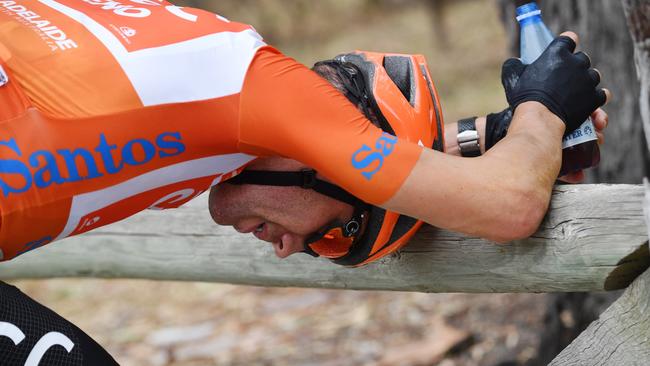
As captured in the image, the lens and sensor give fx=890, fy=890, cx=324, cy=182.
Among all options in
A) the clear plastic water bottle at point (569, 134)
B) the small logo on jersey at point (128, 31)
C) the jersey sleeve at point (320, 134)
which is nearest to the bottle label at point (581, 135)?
the clear plastic water bottle at point (569, 134)

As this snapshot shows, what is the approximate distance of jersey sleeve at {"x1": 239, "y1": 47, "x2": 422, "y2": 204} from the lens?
1.92 m

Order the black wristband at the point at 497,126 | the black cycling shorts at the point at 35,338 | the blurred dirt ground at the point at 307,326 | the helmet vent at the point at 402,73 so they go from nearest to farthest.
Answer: the black cycling shorts at the point at 35,338 → the helmet vent at the point at 402,73 → the black wristband at the point at 497,126 → the blurred dirt ground at the point at 307,326

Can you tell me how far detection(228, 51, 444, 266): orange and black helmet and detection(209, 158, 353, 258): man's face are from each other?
19 mm

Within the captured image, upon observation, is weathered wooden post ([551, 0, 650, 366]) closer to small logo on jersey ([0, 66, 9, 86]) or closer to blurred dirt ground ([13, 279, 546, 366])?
small logo on jersey ([0, 66, 9, 86])

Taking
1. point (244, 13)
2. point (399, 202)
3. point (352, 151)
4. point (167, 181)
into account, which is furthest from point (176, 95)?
point (244, 13)

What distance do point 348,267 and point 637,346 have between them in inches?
34.4

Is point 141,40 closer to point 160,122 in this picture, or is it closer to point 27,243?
point 160,122

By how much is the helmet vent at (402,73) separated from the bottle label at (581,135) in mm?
398

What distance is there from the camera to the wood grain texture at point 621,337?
203 cm

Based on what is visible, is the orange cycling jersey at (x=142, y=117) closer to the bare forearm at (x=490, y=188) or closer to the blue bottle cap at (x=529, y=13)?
the bare forearm at (x=490, y=188)

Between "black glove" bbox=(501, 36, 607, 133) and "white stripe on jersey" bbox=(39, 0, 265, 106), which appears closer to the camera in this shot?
"white stripe on jersey" bbox=(39, 0, 265, 106)

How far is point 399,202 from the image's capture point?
77.2 inches

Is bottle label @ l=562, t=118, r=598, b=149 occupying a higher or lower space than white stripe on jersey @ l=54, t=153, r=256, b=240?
higher

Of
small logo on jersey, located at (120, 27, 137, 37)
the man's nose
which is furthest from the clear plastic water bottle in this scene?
small logo on jersey, located at (120, 27, 137, 37)
